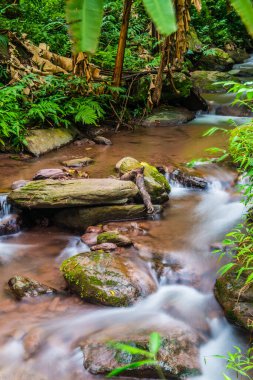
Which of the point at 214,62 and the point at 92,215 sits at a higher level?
the point at 214,62

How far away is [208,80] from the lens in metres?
13.0

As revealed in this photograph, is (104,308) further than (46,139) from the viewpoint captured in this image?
No

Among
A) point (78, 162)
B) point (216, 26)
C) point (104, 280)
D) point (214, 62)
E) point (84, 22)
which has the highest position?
point (216, 26)

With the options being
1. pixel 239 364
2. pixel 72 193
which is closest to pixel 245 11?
pixel 239 364

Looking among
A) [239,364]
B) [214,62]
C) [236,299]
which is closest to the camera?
[239,364]

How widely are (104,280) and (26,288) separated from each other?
0.76m

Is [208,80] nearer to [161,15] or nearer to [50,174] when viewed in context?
[50,174]

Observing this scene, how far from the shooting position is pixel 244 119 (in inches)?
386

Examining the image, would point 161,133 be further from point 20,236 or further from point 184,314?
point 184,314

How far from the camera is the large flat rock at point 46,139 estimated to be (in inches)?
281

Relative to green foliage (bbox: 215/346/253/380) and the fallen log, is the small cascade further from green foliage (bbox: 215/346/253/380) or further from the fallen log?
green foliage (bbox: 215/346/253/380)

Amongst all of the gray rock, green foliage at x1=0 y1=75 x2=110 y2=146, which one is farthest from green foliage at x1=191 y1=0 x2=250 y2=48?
the gray rock

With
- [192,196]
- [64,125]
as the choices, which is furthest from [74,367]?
[64,125]

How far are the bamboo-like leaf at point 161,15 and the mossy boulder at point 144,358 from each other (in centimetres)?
290
